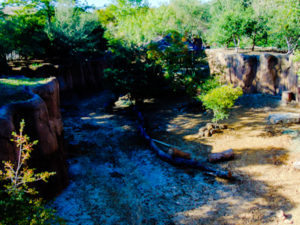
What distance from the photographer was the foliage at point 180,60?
16.8 metres

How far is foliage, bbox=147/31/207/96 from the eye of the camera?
55.1 ft

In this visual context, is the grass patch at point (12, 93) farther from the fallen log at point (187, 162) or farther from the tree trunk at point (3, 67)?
the tree trunk at point (3, 67)

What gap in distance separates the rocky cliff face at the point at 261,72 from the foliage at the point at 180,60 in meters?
1.35

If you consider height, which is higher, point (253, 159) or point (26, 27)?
point (26, 27)

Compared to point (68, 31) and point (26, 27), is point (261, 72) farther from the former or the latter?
point (26, 27)

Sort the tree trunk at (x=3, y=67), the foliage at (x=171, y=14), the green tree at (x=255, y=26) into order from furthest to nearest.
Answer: the foliage at (x=171, y=14)
the green tree at (x=255, y=26)
the tree trunk at (x=3, y=67)

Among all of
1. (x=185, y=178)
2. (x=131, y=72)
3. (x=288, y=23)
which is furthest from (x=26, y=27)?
(x=288, y=23)

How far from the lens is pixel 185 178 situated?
9.71 meters

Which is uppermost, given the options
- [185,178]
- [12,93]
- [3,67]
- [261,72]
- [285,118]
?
[3,67]

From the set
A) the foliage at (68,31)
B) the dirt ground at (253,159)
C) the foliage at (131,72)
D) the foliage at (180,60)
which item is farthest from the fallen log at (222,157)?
the foliage at (68,31)

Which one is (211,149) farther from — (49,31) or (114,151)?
(49,31)

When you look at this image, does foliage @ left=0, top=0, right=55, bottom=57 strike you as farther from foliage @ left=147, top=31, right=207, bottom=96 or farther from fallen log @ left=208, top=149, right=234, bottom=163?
fallen log @ left=208, top=149, right=234, bottom=163

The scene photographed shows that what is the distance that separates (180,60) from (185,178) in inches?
395

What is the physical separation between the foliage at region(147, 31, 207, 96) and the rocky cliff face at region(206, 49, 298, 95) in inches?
53.0
